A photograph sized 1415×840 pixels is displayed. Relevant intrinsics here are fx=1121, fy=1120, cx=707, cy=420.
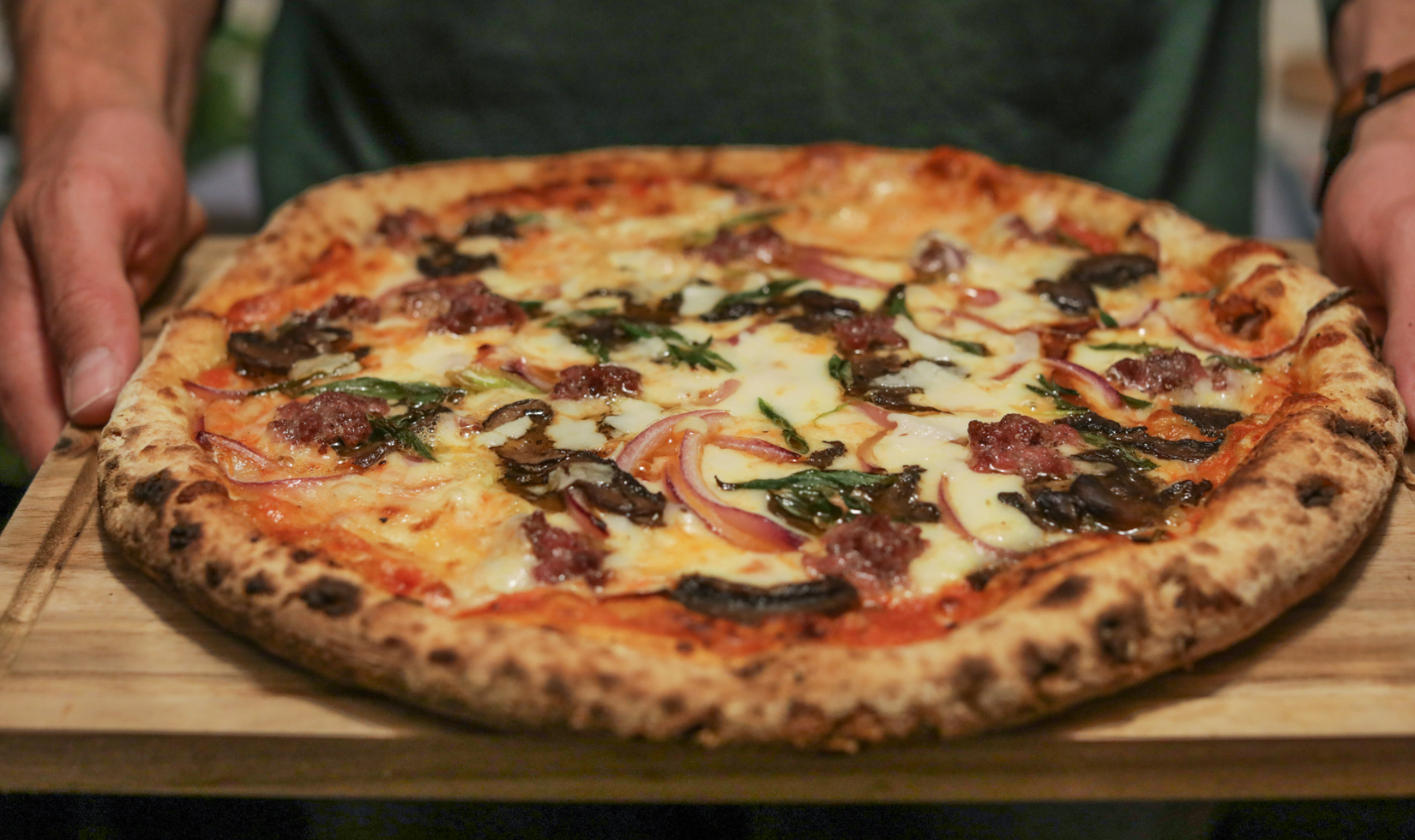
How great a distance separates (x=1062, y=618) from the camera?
2.27 metres

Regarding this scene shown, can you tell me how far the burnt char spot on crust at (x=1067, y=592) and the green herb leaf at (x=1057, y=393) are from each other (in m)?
0.89

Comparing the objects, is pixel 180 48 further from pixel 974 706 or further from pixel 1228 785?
pixel 1228 785

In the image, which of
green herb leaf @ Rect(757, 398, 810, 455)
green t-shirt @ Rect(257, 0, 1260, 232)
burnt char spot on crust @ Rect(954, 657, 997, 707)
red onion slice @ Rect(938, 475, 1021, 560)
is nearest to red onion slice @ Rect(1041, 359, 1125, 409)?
red onion slice @ Rect(938, 475, 1021, 560)

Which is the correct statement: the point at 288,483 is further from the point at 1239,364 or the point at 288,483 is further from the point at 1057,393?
the point at 1239,364

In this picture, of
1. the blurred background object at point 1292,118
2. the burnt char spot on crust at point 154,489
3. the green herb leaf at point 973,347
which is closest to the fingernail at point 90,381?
the burnt char spot on crust at point 154,489

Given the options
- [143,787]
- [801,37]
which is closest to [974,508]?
[143,787]

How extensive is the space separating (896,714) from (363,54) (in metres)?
3.97

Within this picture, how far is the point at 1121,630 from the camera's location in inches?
89.0

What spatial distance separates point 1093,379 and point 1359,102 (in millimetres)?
1802

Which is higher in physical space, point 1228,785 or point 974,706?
point 974,706

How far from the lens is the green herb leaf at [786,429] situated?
2.96 metres

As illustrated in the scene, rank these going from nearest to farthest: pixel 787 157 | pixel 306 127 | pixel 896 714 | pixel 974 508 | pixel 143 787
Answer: pixel 896 714, pixel 143 787, pixel 974 508, pixel 787 157, pixel 306 127

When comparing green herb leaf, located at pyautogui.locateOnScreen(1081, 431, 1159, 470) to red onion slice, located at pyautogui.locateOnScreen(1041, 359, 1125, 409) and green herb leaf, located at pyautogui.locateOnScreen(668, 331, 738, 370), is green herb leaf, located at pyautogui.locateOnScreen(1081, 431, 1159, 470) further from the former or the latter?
green herb leaf, located at pyautogui.locateOnScreen(668, 331, 738, 370)

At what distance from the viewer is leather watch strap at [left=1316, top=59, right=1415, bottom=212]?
3953 mm
